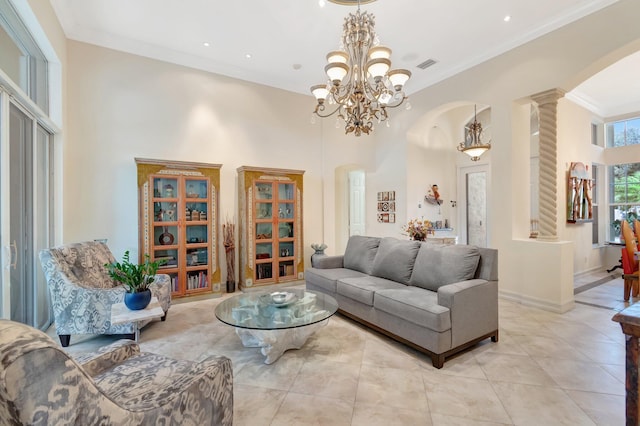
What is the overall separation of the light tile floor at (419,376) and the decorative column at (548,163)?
121 cm

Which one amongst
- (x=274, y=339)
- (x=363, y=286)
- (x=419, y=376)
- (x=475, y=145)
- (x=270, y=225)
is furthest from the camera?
(x=475, y=145)

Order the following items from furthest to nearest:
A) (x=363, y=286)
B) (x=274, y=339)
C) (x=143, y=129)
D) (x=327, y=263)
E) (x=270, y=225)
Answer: (x=270, y=225) → (x=143, y=129) → (x=327, y=263) → (x=363, y=286) → (x=274, y=339)

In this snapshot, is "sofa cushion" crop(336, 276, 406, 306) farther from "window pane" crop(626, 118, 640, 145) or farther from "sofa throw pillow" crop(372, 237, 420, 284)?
"window pane" crop(626, 118, 640, 145)

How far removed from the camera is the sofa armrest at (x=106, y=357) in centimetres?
151

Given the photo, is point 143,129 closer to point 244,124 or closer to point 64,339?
point 244,124

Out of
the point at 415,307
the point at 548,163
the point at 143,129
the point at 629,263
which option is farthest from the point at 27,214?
the point at 629,263

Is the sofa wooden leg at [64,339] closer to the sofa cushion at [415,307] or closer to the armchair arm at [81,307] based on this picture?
the armchair arm at [81,307]

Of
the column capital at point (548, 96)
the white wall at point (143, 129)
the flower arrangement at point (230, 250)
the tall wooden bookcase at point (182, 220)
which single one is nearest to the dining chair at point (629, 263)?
the column capital at point (548, 96)

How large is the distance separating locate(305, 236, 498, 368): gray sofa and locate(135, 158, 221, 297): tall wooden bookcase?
189 cm

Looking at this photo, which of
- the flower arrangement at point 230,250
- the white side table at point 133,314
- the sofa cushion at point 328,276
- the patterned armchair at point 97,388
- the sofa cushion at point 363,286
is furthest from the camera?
the flower arrangement at point 230,250

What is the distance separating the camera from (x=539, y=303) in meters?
4.00

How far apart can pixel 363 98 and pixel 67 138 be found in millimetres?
3945

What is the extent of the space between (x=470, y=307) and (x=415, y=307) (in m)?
0.51

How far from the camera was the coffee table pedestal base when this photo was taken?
8.67ft
